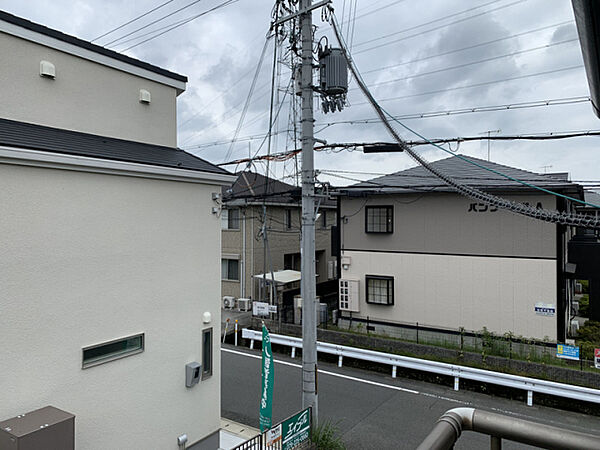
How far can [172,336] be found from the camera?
22.9 ft

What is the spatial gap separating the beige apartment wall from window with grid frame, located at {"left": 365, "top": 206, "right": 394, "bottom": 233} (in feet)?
32.3

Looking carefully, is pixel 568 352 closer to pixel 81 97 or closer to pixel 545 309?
pixel 545 309

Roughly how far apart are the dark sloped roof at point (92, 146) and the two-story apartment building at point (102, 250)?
4 cm

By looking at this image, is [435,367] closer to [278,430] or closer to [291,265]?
[278,430]

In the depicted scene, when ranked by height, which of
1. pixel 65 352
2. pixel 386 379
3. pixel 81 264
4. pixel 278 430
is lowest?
pixel 386 379

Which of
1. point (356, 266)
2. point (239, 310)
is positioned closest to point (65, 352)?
point (356, 266)

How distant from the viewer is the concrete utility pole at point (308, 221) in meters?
7.63

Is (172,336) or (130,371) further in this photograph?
(172,336)

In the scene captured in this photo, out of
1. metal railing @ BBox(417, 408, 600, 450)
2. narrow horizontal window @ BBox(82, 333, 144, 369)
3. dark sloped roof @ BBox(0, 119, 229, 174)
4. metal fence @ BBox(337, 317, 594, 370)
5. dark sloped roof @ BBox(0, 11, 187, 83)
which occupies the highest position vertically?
dark sloped roof @ BBox(0, 11, 187, 83)

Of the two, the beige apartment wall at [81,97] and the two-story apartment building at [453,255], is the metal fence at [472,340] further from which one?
the beige apartment wall at [81,97]

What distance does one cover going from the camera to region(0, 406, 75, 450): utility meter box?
4.41m

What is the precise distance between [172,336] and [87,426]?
5.84 ft

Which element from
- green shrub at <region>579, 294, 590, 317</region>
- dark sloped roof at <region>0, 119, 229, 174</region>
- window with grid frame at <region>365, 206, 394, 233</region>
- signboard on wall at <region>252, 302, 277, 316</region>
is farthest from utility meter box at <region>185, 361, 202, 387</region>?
green shrub at <region>579, 294, 590, 317</region>

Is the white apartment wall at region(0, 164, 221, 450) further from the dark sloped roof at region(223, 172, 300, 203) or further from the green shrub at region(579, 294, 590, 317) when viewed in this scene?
the green shrub at region(579, 294, 590, 317)
